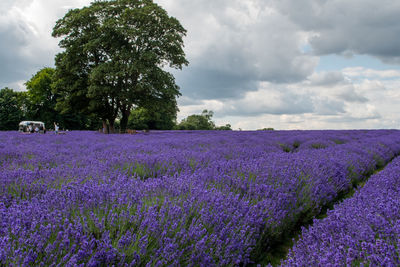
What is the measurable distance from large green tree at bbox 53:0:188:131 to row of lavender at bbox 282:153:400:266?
602 inches

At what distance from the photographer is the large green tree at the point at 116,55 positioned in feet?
57.0

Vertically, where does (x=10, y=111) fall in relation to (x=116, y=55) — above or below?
below

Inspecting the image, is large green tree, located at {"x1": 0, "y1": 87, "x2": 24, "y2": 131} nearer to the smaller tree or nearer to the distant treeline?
the distant treeline

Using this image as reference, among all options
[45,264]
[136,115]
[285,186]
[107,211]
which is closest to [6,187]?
[107,211]

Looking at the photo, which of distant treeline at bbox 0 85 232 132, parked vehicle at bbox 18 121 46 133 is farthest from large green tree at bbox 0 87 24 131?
parked vehicle at bbox 18 121 46 133

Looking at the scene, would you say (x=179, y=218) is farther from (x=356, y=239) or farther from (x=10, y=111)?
(x=10, y=111)

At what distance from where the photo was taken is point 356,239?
1772 millimetres

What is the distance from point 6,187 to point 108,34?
16.5 m

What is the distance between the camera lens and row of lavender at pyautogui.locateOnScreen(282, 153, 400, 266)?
149cm

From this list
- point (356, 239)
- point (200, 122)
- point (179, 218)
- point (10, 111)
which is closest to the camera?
point (356, 239)

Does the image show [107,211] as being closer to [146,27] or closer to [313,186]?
[313,186]

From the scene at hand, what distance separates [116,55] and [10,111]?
26.2 m

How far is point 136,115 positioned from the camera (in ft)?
150

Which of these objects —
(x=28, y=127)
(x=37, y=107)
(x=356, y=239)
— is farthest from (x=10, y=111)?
(x=356, y=239)
